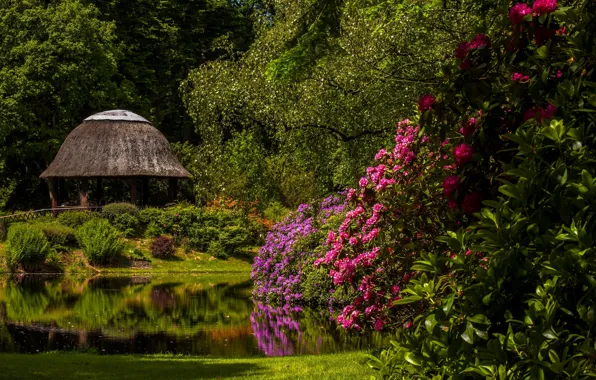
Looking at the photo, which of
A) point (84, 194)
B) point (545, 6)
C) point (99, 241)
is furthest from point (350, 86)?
point (84, 194)

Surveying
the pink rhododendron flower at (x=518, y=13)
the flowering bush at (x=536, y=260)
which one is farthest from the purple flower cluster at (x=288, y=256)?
the flowering bush at (x=536, y=260)

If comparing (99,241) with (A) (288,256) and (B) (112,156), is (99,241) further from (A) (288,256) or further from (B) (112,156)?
(A) (288,256)

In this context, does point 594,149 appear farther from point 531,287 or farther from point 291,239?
point 291,239

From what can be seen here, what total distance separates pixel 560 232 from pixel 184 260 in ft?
112

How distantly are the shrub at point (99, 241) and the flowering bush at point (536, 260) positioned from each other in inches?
1233

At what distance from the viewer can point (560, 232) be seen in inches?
139

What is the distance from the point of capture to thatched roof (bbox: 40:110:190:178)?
1703 inches

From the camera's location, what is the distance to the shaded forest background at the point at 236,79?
56.3 ft

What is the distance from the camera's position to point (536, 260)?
3.63 metres

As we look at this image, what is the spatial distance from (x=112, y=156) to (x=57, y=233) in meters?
9.24

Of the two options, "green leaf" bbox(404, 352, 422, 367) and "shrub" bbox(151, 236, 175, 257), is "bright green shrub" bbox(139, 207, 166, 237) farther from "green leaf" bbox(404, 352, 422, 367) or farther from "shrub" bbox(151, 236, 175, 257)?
"green leaf" bbox(404, 352, 422, 367)

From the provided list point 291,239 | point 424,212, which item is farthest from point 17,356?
point 291,239

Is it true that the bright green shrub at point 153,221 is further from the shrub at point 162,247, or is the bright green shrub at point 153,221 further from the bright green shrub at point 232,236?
the bright green shrub at point 232,236

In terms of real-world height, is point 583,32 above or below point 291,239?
above
